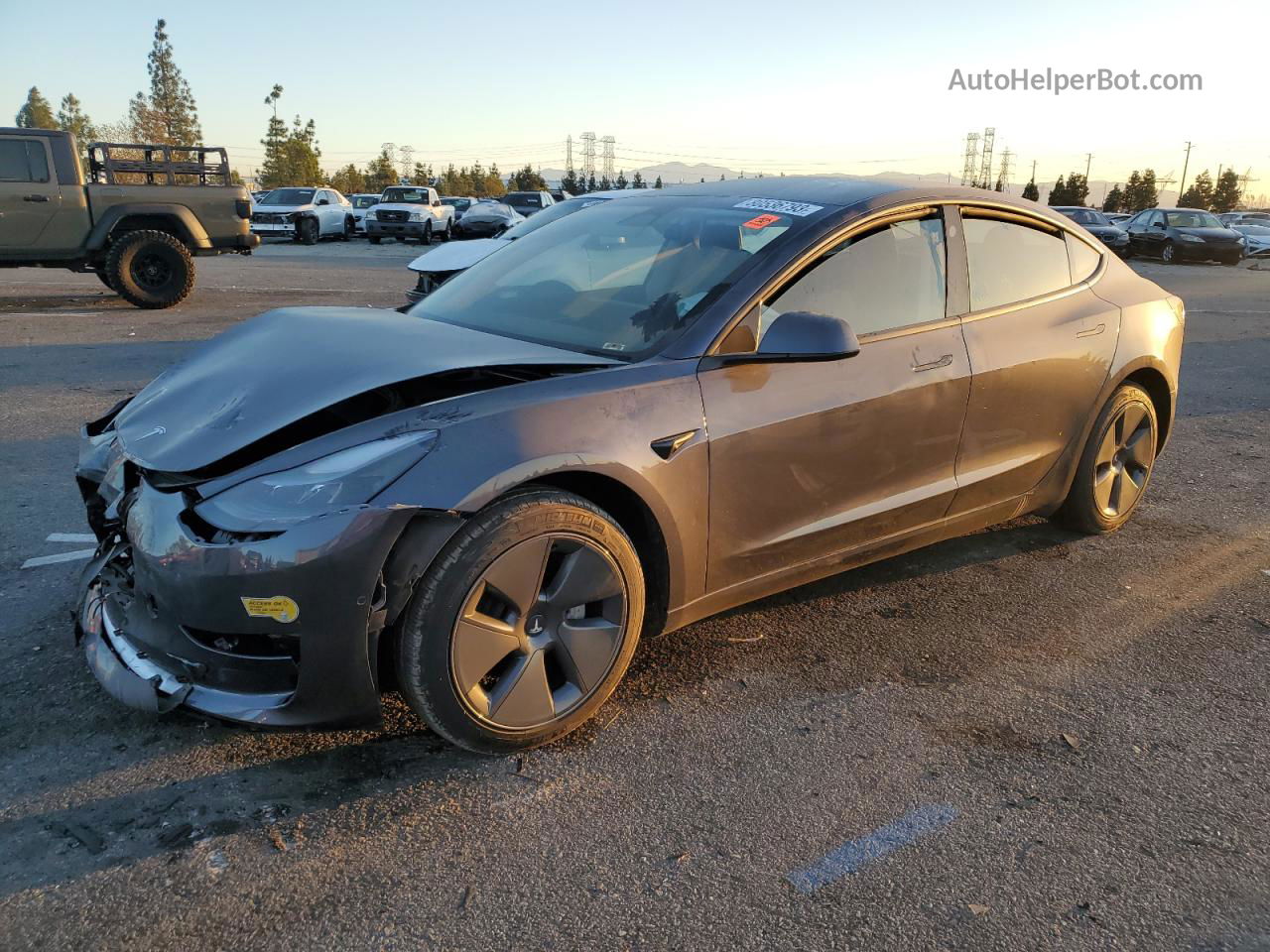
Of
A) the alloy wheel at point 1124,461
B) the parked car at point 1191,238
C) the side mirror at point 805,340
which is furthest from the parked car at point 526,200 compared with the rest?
the side mirror at point 805,340

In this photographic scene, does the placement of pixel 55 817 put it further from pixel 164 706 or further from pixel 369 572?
pixel 369 572

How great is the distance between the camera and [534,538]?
2494mm

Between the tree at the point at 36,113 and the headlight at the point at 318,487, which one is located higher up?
the tree at the point at 36,113

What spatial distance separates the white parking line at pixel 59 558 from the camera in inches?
149

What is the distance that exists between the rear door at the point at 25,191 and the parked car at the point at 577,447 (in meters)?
9.66

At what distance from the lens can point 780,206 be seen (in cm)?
340

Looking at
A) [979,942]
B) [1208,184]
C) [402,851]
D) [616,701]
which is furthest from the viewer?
[1208,184]

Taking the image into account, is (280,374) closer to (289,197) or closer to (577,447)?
(577,447)

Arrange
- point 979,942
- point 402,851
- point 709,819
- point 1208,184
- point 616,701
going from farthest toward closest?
point 1208,184
point 616,701
point 709,819
point 402,851
point 979,942

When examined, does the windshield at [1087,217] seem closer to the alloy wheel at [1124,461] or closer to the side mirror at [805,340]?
the alloy wheel at [1124,461]

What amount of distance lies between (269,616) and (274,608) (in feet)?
0.10

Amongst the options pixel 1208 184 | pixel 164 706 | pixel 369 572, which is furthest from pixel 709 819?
pixel 1208 184

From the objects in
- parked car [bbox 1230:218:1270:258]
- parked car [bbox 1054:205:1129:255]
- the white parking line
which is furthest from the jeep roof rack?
parked car [bbox 1230:218:1270:258]

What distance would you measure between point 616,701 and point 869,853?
3.10 feet
